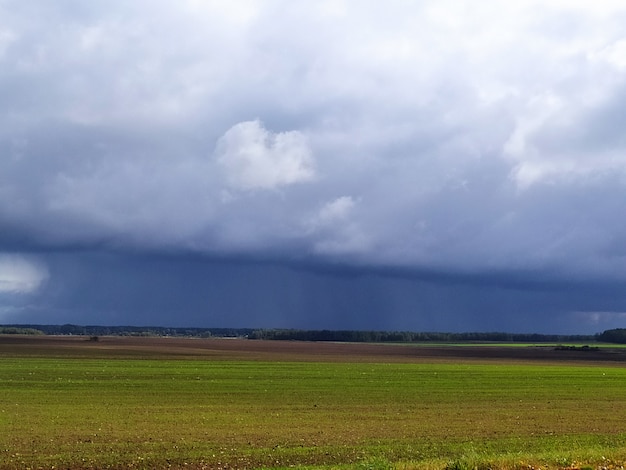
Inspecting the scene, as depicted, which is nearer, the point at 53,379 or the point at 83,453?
the point at 83,453

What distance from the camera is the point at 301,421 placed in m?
35.9

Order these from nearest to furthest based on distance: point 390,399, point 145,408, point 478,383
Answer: point 145,408
point 390,399
point 478,383

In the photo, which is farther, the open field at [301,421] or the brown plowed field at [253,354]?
the brown plowed field at [253,354]

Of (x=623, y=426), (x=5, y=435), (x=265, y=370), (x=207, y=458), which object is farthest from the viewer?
(x=265, y=370)

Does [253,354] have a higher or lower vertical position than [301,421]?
lower

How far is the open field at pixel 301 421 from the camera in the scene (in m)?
24.7

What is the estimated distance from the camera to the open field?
2470 centimetres

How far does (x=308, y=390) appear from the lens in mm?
53719

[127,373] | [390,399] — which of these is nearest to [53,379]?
[127,373]

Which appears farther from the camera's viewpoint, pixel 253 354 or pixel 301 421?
pixel 253 354

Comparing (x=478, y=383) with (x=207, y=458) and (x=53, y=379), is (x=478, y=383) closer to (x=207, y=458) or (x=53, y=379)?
(x=53, y=379)

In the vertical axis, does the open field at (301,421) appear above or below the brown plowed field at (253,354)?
above

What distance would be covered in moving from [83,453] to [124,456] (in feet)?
5.55

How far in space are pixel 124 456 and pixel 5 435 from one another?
7287 mm
